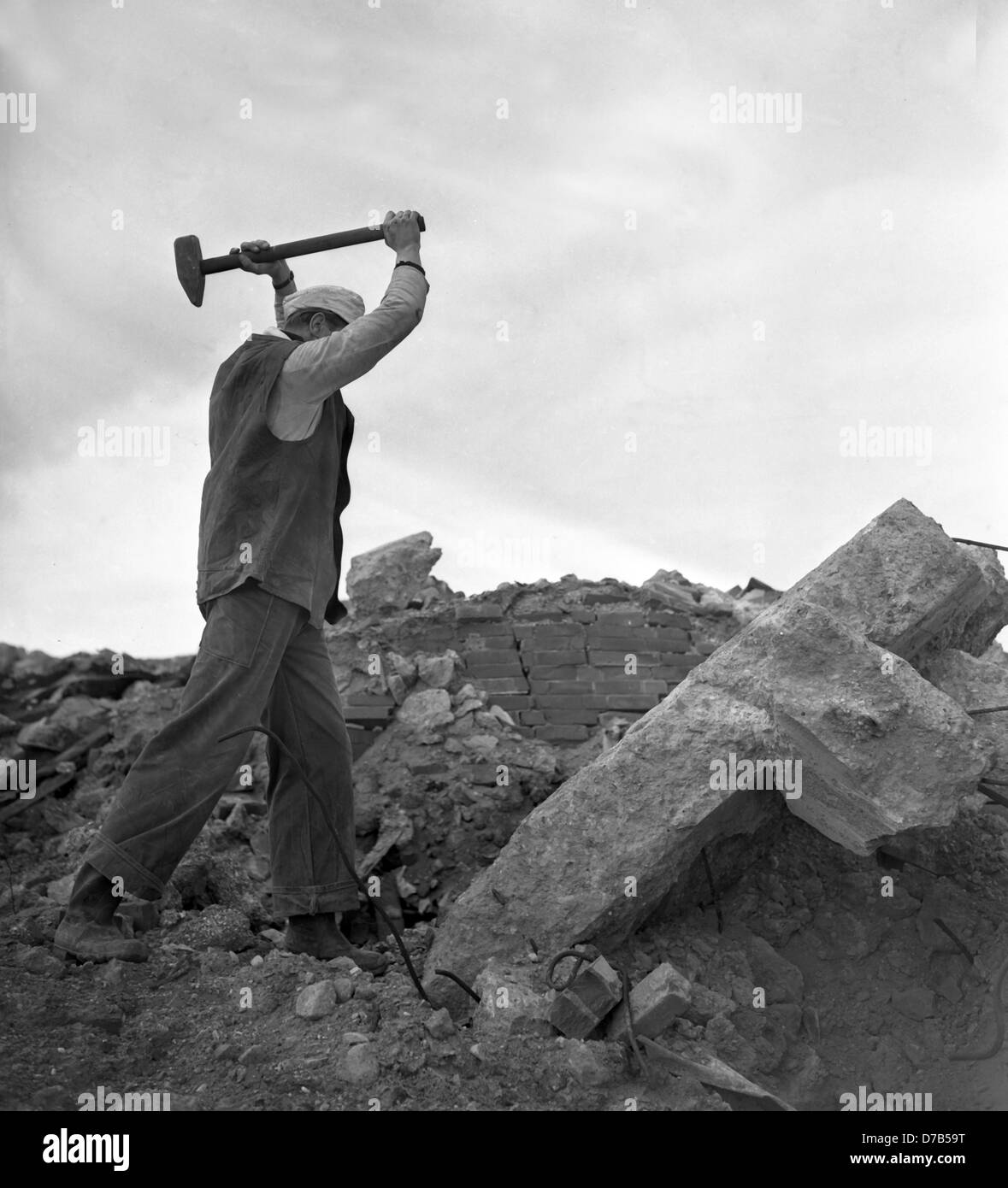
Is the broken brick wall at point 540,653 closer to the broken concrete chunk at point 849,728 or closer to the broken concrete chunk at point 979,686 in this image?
the broken concrete chunk at point 979,686

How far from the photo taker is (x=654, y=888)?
3.08 metres

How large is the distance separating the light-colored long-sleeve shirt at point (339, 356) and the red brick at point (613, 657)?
227cm

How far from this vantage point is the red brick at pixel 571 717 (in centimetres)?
503

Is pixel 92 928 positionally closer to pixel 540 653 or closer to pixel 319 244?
pixel 319 244

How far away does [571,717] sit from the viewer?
5.05m

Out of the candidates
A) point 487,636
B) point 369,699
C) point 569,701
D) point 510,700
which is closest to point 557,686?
point 569,701

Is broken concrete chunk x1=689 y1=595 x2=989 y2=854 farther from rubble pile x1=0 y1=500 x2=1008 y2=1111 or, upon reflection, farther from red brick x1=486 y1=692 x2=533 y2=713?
red brick x1=486 y1=692 x2=533 y2=713

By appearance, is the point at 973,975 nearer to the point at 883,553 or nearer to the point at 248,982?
the point at 883,553

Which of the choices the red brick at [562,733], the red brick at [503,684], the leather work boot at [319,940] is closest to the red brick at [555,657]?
the red brick at [503,684]

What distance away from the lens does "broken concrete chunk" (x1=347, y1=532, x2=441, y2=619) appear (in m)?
5.62

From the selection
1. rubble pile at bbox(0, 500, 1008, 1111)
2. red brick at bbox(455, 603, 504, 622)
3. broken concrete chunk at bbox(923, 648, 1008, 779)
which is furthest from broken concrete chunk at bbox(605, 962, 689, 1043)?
red brick at bbox(455, 603, 504, 622)
